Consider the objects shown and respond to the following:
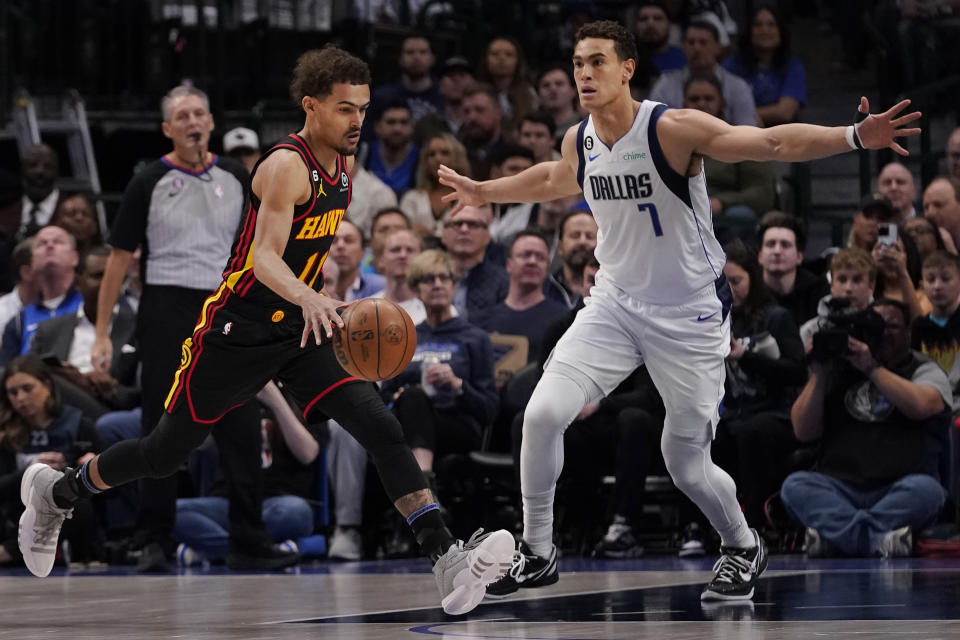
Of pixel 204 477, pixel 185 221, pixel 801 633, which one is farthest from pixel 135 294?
pixel 801 633

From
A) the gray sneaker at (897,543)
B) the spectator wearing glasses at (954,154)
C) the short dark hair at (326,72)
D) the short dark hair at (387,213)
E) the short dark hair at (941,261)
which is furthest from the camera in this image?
the short dark hair at (387,213)

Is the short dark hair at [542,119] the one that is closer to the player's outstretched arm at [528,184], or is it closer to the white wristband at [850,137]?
the player's outstretched arm at [528,184]

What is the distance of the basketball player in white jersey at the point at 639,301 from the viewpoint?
6438 mm

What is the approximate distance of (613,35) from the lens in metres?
6.55

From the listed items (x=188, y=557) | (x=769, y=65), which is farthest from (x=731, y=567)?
(x=769, y=65)

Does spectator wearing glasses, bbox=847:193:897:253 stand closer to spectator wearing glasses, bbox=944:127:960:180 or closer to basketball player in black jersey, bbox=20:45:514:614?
spectator wearing glasses, bbox=944:127:960:180

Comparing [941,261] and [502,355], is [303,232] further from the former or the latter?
[941,261]

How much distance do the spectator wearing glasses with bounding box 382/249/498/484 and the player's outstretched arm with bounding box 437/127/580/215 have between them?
2.61 metres

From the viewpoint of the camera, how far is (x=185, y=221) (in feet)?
28.4

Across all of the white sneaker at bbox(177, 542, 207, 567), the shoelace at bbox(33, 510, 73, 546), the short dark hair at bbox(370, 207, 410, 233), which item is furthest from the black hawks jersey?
the short dark hair at bbox(370, 207, 410, 233)

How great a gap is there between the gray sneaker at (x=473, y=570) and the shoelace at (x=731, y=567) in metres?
1.06

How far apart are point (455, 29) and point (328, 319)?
11.2 m

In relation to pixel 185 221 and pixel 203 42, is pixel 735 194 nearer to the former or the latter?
pixel 185 221

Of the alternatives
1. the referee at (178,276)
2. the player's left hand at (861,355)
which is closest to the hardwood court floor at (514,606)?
the referee at (178,276)
